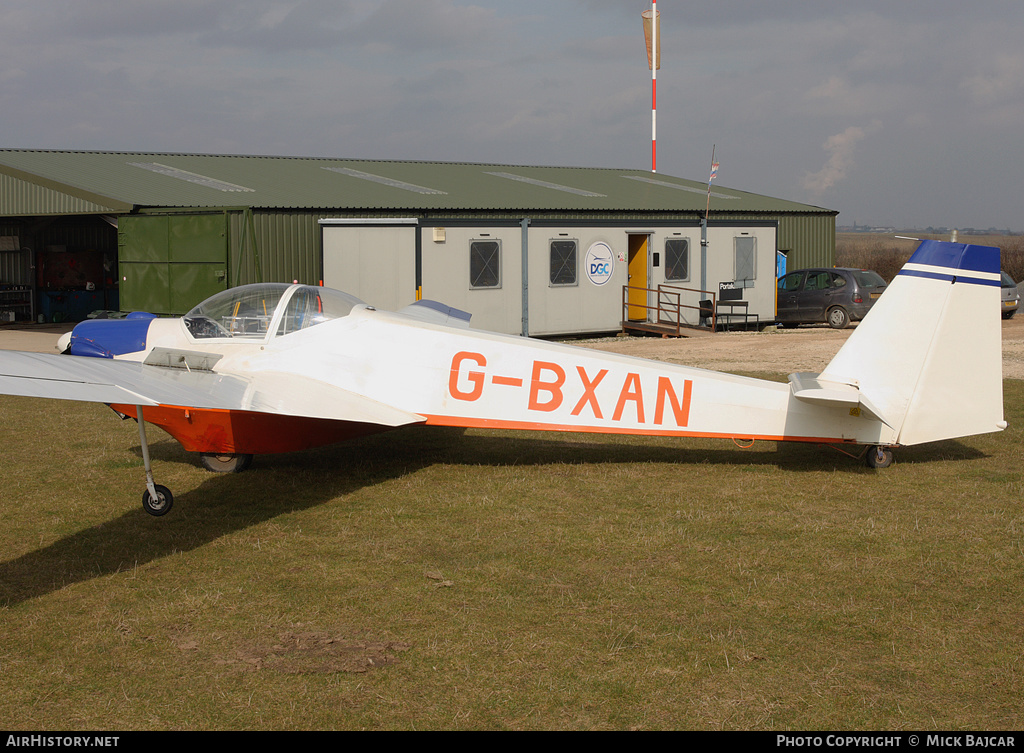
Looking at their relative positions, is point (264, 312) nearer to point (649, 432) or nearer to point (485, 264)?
point (649, 432)

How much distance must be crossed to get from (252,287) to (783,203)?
2555 cm

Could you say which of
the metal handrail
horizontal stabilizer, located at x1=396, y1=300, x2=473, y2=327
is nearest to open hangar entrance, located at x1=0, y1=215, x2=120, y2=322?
the metal handrail

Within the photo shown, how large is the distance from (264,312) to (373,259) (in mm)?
11257

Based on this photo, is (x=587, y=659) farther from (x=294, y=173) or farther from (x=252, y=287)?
(x=294, y=173)

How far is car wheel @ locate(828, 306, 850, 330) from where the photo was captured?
2530 cm

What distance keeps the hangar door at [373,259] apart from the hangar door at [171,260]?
Answer: 7.78 ft

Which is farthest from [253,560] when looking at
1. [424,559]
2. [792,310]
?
[792,310]

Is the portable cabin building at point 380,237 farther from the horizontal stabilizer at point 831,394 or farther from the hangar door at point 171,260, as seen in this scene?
the horizontal stabilizer at point 831,394

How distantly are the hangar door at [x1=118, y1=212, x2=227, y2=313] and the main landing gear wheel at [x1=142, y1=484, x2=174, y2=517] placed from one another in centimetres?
1079

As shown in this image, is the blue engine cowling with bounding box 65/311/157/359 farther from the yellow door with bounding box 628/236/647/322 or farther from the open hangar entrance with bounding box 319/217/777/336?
the yellow door with bounding box 628/236/647/322

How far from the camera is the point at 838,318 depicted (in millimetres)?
25500

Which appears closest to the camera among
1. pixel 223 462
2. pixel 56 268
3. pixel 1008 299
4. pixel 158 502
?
pixel 158 502

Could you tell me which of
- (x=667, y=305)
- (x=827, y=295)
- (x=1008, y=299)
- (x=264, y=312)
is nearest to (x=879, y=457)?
(x=264, y=312)

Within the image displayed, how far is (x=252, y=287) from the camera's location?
9195 millimetres
